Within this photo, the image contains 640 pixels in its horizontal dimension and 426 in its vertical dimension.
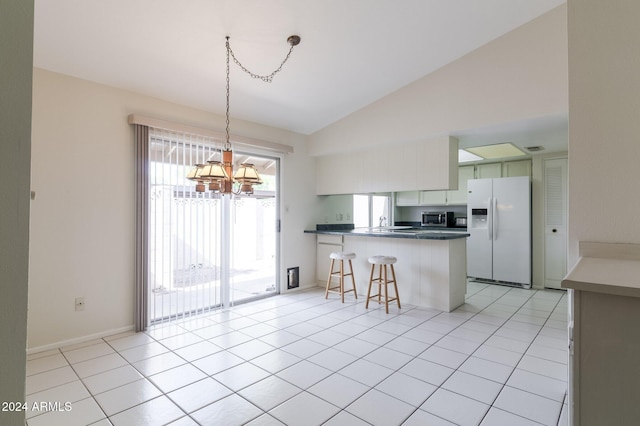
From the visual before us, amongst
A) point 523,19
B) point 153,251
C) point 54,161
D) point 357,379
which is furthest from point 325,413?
point 523,19

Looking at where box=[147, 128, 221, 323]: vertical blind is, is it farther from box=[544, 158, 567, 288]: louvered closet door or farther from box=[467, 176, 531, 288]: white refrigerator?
box=[544, 158, 567, 288]: louvered closet door

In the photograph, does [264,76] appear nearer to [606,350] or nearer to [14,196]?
[14,196]

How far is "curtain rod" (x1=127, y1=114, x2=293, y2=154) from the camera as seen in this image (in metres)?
3.23

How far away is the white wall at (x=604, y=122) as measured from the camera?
1499 mm

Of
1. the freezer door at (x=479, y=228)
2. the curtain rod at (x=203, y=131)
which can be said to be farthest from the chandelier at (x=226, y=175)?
the freezer door at (x=479, y=228)

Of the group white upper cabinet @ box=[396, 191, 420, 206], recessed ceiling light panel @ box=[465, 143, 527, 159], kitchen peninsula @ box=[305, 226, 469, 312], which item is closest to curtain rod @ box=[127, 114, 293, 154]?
Result: kitchen peninsula @ box=[305, 226, 469, 312]

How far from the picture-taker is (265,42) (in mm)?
2861

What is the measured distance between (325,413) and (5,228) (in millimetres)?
1853

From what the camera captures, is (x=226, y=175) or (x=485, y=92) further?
(x=485, y=92)

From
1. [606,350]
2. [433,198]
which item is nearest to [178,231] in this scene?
[606,350]

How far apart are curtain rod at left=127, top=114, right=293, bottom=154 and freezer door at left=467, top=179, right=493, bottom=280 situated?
3344mm

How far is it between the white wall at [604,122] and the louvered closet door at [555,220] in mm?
3995

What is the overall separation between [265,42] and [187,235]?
88.3 inches

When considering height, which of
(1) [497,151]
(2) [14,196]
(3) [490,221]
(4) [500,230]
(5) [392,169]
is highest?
(1) [497,151]
